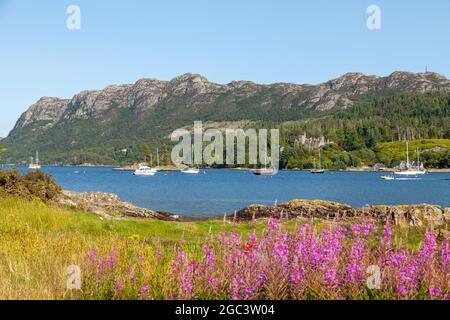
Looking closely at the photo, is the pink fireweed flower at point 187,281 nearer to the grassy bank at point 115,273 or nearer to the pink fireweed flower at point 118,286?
the grassy bank at point 115,273

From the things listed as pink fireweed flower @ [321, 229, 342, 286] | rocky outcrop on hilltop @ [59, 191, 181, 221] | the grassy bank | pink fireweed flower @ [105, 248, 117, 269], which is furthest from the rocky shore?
pink fireweed flower @ [105, 248, 117, 269]

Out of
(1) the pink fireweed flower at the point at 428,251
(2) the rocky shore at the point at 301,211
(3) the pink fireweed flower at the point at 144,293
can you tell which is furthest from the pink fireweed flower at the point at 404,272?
(2) the rocky shore at the point at 301,211

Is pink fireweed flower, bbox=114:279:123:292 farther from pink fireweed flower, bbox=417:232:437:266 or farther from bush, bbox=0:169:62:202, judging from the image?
bush, bbox=0:169:62:202

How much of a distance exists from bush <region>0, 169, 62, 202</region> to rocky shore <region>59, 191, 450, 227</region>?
118 cm

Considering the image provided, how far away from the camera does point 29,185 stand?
84.6 ft

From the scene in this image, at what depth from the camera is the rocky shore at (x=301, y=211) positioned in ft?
75.4

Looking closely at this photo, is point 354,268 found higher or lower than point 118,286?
higher

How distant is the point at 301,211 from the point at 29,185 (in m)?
18.3

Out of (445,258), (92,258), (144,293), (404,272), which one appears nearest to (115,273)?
(92,258)

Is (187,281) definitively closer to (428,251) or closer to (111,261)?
(111,261)

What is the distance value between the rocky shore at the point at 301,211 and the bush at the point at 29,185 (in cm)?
118

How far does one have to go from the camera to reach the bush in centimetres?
2377
